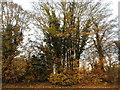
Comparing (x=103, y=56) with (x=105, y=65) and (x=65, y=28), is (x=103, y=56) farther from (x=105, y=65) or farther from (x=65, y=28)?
(x=65, y=28)

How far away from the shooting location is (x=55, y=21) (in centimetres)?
1356

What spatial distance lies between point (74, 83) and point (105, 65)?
2572mm

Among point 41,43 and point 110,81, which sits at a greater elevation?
point 41,43

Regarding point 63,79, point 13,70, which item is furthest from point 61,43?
point 13,70

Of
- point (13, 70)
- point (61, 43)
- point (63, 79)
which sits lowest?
point (63, 79)

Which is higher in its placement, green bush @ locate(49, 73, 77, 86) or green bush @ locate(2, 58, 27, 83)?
green bush @ locate(2, 58, 27, 83)

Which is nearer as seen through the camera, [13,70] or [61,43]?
[13,70]

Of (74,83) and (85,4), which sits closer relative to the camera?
(74,83)

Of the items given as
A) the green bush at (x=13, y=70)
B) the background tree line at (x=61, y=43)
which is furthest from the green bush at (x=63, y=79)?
the green bush at (x=13, y=70)

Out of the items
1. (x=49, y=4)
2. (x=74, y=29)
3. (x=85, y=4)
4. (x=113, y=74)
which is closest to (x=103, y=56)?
(x=113, y=74)

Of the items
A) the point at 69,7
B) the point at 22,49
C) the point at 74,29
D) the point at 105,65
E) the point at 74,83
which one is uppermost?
the point at 69,7

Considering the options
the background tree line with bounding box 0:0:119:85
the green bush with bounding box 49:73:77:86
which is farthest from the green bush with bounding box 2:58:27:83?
the green bush with bounding box 49:73:77:86

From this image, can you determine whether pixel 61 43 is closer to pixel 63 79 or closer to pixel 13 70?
pixel 63 79

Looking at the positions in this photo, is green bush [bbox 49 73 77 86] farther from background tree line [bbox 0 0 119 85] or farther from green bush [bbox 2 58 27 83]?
green bush [bbox 2 58 27 83]
